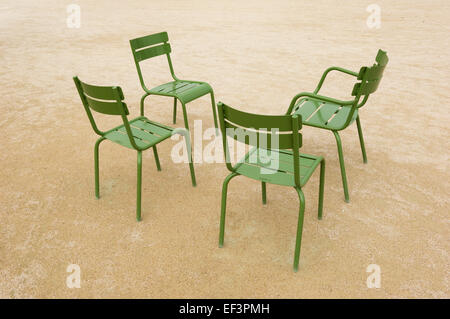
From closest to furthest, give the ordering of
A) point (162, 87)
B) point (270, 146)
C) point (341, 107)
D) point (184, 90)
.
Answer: point (270, 146) → point (341, 107) → point (184, 90) → point (162, 87)

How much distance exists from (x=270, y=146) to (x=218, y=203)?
97 cm

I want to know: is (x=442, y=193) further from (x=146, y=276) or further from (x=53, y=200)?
(x=53, y=200)

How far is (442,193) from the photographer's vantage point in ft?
8.30

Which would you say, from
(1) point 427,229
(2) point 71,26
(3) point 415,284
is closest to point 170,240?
(3) point 415,284

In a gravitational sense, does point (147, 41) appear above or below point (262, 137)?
above

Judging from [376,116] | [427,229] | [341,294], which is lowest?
[341,294]

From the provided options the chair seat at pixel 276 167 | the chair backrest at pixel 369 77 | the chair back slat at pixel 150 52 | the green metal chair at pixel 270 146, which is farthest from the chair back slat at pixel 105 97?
the chair backrest at pixel 369 77

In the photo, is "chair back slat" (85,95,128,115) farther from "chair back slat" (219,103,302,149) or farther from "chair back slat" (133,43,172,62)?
"chair back slat" (133,43,172,62)

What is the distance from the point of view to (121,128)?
2.52 m

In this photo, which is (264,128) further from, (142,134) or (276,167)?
(142,134)

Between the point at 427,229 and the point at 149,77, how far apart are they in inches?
173

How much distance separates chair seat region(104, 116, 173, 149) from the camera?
2.31 metres

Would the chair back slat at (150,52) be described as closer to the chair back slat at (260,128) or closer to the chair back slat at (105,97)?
the chair back slat at (105,97)

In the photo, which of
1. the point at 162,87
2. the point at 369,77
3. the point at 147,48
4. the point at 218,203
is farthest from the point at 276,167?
the point at 147,48
